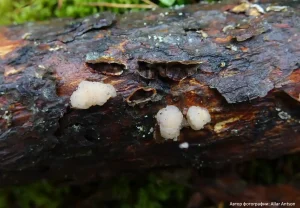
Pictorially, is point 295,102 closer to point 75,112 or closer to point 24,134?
point 75,112

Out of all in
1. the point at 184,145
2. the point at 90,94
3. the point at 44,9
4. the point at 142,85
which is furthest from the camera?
the point at 44,9

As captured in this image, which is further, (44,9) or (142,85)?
(44,9)

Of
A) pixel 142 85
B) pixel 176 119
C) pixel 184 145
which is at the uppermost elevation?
pixel 142 85

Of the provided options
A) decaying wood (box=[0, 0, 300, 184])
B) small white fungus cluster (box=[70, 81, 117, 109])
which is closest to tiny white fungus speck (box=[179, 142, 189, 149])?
decaying wood (box=[0, 0, 300, 184])

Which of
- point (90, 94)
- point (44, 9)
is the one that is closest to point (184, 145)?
point (90, 94)

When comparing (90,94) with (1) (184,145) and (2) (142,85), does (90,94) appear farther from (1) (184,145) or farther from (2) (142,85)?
(1) (184,145)

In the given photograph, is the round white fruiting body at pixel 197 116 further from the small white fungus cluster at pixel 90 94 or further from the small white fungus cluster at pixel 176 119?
the small white fungus cluster at pixel 90 94
